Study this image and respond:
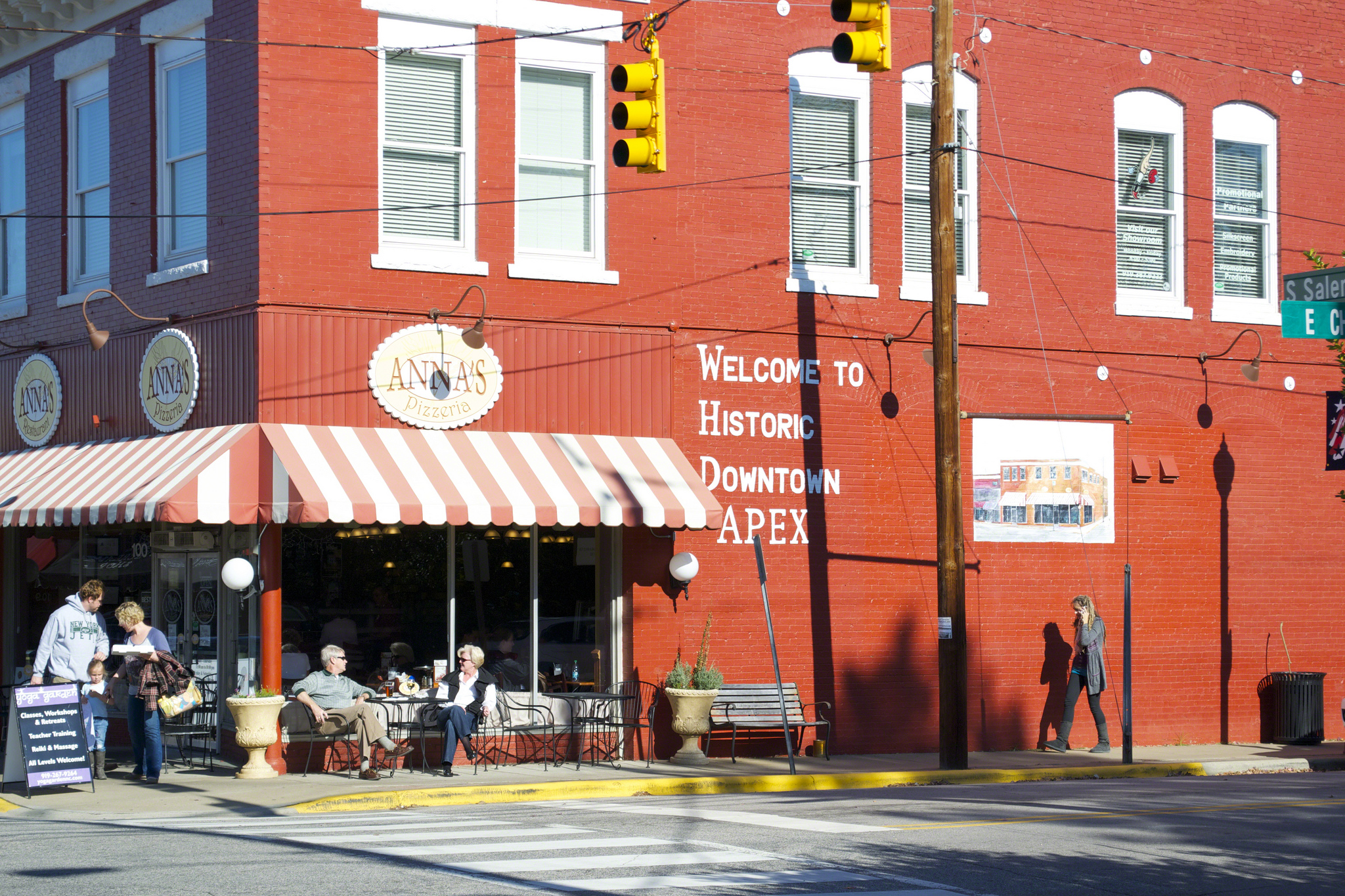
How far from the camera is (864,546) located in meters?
17.8

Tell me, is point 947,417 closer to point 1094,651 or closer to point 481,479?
point 1094,651

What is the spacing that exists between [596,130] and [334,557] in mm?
5166

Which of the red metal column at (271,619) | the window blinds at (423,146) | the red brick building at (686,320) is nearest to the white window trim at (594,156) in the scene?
the red brick building at (686,320)

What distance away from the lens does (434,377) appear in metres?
15.7

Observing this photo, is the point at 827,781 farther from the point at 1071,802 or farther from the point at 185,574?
the point at 185,574

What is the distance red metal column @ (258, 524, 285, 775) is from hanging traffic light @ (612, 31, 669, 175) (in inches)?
212

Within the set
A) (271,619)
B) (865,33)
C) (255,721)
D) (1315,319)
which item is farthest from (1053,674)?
(865,33)

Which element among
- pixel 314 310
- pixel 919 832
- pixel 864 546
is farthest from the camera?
pixel 864 546

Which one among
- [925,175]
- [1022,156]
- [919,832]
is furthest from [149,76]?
[919,832]

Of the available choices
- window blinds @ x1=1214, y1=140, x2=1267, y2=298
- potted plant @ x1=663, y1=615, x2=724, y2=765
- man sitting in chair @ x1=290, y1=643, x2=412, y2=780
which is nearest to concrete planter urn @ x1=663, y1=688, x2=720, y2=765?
potted plant @ x1=663, y1=615, x2=724, y2=765

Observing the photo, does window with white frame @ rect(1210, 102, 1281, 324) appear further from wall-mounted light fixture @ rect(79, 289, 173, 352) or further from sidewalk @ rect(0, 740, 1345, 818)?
wall-mounted light fixture @ rect(79, 289, 173, 352)

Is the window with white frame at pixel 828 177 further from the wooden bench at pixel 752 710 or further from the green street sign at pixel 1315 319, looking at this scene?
the green street sign at pixel 1315 319

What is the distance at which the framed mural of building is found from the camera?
18.4 m

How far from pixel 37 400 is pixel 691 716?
8.50 metres
